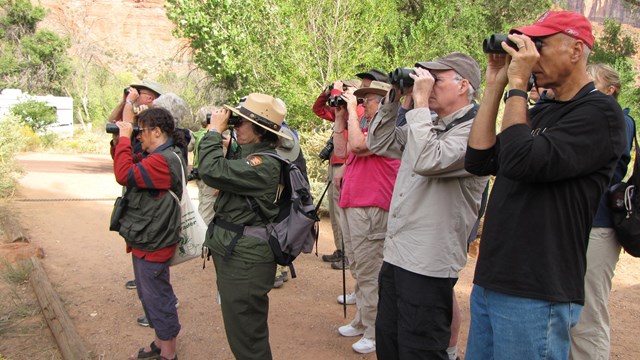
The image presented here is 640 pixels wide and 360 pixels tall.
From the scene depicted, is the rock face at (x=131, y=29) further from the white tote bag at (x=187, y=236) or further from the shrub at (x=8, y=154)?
the white tote bag at (x=187, y=236)

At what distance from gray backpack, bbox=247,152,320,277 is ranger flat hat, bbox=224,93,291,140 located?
0.18 m

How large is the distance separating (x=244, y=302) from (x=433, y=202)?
1.25m

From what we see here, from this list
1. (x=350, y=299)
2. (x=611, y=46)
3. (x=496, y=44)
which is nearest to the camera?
(x=496, y=44)

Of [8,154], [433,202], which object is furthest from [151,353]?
[8,154]

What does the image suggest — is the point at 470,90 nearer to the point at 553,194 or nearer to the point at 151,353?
the point at 553,194

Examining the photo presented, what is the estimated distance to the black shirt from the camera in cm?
170

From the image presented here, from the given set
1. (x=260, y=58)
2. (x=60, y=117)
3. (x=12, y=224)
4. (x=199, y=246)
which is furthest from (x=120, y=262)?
(x=60, y=117)

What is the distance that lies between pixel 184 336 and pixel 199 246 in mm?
1018

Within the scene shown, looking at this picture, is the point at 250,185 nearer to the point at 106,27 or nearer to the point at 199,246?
the point at 199,246

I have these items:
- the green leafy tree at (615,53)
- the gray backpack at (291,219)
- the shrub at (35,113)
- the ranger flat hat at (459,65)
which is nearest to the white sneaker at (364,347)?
the gray backpack at (291,219)

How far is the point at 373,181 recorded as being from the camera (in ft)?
12.5

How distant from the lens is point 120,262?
6293mm

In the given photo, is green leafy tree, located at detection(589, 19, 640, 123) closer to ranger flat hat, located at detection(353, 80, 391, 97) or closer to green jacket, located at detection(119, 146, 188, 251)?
ranger flat hat, located at detection(353, 80, 391, 97)

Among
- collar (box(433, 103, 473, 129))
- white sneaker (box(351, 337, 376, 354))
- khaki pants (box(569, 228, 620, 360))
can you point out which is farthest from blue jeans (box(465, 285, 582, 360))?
white sneaker (box(351, 337, 376, 354))
